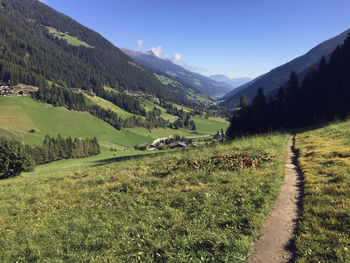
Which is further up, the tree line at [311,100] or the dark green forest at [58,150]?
the tree line at [311,100]

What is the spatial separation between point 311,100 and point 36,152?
11546 cm

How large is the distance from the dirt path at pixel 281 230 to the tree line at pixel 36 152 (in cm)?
5212

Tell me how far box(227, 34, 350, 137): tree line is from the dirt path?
4254 cm

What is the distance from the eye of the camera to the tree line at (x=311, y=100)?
44.3 m

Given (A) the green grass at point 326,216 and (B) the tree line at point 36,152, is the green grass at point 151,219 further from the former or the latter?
(B) the tree line at point 36,152

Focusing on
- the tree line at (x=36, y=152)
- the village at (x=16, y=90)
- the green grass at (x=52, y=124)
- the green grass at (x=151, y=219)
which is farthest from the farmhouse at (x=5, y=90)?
the green grass at (x=151, y=219)

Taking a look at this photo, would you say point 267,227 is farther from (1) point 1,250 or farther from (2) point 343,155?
(1) point 1,250

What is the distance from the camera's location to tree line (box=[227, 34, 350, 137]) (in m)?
44.3

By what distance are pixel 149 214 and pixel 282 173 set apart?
7.28 m

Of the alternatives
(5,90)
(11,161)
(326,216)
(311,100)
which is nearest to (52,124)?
(5,90)

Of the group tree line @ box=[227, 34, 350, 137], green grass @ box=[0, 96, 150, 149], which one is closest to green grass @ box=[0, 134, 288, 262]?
tree line @ box=[227, 34, 350, 137]

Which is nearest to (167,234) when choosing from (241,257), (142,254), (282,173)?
(142,254)

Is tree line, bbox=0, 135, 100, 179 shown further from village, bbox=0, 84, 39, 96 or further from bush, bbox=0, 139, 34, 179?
village, bbox=0, 84, 39, 96

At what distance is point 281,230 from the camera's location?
17.8ft
